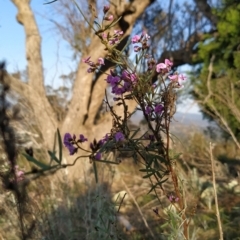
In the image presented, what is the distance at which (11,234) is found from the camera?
323cm

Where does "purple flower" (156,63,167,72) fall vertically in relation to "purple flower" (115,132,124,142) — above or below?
above

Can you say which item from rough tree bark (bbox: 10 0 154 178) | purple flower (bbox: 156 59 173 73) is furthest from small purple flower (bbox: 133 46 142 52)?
rough tree bark (bbox: 10 0 154 178)

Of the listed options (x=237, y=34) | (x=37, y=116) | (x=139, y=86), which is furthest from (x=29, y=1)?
(x=139, y=86)

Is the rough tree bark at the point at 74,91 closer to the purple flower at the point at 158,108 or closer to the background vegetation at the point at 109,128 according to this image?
the background vegetation at the point at 109,128

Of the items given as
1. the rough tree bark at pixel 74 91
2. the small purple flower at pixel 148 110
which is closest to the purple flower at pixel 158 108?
the small purple flower at pixel 148 110

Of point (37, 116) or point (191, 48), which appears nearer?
point (37, 116)

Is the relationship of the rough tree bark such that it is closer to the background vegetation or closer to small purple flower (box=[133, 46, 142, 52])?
the background vegetation

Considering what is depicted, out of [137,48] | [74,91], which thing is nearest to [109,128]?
[74,91]

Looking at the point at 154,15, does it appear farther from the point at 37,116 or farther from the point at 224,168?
the point at 224,168

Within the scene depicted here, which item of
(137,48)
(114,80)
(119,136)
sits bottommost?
(119,136)

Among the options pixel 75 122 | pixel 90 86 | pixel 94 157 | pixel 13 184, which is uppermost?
pixel 90 86

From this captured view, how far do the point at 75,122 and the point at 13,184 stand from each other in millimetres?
9169

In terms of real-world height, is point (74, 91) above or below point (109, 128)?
above

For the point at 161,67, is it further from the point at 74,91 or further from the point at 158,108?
the point at 74,91
